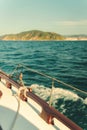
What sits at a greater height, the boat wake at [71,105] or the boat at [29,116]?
the boat at [29,116]

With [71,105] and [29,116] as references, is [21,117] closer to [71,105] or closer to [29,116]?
[29,116]

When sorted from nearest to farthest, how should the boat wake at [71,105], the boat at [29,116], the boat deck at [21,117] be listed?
the boat at [29,116] → the boat deck at [21,117] → the boat wake at [71,105]

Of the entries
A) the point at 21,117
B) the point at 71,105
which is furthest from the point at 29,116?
the point at 71,105

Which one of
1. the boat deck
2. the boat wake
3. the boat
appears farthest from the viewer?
the boat wake

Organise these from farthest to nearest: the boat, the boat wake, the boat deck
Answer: the boat wake, the boat deck, the boat

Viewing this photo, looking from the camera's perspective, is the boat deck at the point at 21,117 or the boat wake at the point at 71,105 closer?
the boat deck at the point at 21,117

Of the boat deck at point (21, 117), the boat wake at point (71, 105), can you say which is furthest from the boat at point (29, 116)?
the boat wake at point (71, 105)

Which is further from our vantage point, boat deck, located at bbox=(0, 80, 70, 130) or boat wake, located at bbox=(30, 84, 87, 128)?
boat wake, located at bbox=(30, 84, 87, 128)

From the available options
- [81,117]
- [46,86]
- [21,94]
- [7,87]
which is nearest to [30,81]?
[46,86]

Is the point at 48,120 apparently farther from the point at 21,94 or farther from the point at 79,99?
the point at 79,99

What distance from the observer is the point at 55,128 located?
13.1ft

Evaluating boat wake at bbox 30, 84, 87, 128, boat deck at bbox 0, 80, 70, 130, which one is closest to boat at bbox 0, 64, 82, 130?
boat deck at bbox 0, 80, 70, 130

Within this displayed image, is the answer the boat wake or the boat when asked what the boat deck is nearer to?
the boat

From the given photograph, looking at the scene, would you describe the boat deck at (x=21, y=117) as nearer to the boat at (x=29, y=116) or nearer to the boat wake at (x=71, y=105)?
the boat at (x=29, y=116)
